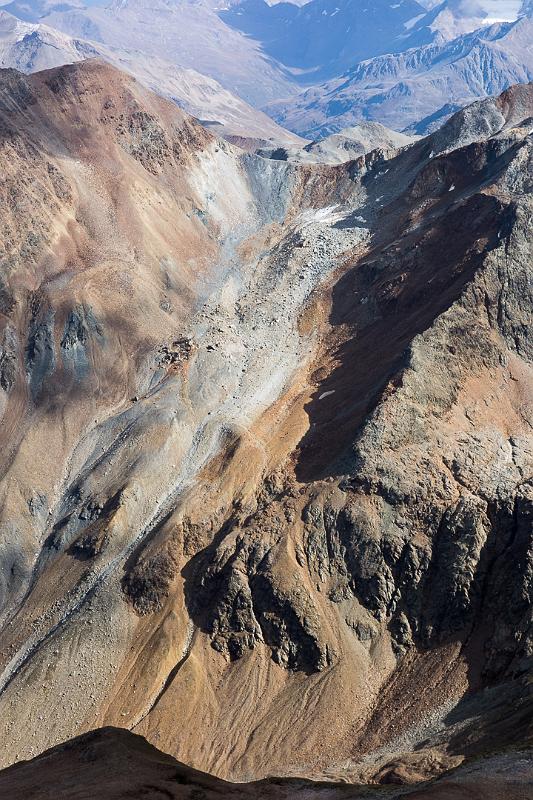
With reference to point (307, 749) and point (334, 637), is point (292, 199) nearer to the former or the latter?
point (334, 637)

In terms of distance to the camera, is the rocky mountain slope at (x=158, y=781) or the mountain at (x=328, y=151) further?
the mountain at (x=328, y=151)

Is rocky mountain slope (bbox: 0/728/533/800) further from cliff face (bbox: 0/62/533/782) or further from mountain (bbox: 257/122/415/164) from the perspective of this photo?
mountain (bbox: 257/122/415/164)

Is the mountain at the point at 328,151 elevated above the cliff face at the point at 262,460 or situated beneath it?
elevated above

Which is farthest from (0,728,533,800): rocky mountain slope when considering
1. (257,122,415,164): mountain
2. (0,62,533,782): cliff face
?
(257,122,415,164): mountain

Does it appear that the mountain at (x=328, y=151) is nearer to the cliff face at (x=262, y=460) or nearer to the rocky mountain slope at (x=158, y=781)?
the cliff face at (x=262, y=460)

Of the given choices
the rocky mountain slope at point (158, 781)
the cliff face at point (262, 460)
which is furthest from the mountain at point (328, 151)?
the rocky mountain slope at point (158, 781)

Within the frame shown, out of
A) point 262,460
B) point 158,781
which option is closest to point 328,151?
point 262,460

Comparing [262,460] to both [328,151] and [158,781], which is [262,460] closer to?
[158,781]

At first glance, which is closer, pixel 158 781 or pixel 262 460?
pixel 158 781
